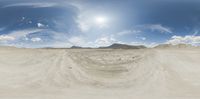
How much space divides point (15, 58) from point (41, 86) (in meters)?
7.92

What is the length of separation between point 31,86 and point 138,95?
266 inches

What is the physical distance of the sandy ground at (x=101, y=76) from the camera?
15.8m

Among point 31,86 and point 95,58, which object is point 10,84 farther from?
point 95,58

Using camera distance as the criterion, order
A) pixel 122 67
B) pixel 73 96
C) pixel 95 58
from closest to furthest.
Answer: pixel 73 96 < pixel 122 67 < pixel 95 58

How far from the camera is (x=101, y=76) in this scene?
66.7 ft

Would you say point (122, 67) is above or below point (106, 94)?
above

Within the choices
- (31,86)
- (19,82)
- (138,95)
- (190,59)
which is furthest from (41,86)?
(190,59)

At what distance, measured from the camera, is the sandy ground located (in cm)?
1582

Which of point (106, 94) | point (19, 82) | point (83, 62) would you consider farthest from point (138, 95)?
point (83, 62)

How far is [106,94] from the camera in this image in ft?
51.5

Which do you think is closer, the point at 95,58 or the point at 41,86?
the point at 41,86

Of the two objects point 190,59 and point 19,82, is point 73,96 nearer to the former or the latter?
point 19,82

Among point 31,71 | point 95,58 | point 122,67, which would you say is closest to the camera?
point 31,71

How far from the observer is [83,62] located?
24266 millimetres
